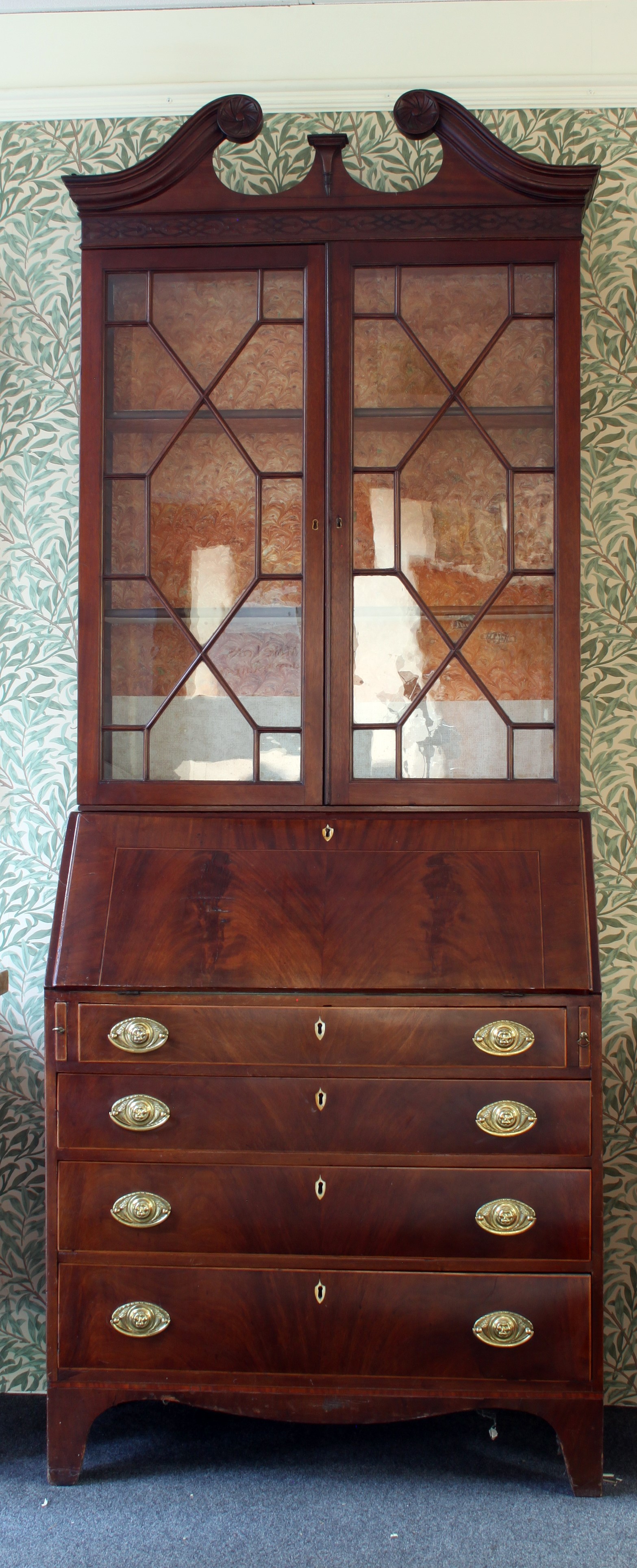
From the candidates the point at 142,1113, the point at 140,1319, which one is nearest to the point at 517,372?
the point at 142,1113

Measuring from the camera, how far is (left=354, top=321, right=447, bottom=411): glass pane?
178 cm

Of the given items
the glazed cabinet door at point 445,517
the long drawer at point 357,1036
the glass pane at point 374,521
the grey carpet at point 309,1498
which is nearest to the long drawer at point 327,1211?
the long drawer at point 357,1036

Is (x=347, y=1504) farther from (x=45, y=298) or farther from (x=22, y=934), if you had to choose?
(x=45, y=298)

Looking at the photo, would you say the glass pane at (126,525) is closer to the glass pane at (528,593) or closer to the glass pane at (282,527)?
the glass pane at (282,527)

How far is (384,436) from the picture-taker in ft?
5.85

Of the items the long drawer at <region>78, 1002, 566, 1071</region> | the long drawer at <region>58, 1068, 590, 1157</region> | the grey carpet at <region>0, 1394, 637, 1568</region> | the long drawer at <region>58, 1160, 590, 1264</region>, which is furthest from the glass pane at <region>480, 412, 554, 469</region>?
the grey carpet at <region>0, 1394, 637, 1568</region>

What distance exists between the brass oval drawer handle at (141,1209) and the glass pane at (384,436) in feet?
4.45

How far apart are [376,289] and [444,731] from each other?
32.2 inches

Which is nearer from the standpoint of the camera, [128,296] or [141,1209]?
[141,1209]

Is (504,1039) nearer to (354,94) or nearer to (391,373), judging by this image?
(391,373)

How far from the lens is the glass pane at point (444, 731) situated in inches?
69.9

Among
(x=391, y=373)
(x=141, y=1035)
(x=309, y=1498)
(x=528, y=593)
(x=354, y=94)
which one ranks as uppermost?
(x=354, y=94)

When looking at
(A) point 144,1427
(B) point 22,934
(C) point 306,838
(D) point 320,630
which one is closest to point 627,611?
(D) point 320,630

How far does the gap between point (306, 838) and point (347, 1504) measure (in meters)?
1.15
